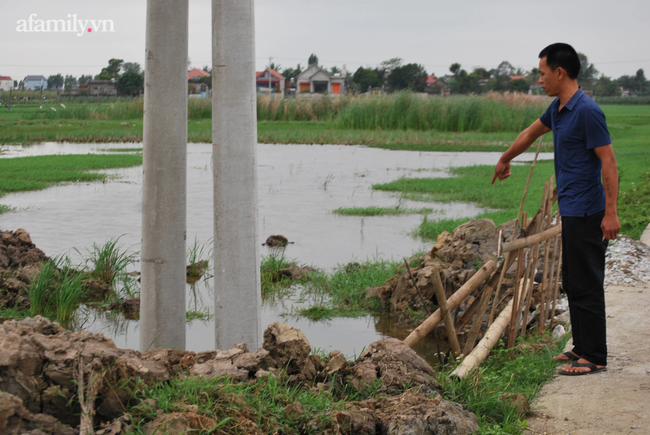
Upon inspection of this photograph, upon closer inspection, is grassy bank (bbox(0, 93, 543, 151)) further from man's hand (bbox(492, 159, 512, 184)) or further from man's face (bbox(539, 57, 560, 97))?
man's face (bbox(539, 57, 560, 97))

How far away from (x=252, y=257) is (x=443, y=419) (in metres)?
1.39

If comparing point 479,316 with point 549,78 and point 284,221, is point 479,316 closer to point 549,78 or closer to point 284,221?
point 549,78

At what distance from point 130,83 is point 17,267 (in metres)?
60.0

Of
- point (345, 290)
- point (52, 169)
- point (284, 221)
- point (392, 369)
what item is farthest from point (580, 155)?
point (52, 169)

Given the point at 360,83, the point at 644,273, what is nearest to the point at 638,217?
the point at 644,273

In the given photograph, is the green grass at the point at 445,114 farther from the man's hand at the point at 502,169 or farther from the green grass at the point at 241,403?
the green grass at the point at 241,403

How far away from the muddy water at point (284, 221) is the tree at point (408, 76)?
66.5 m

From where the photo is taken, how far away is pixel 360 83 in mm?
87750

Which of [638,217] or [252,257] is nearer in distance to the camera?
[252,257]

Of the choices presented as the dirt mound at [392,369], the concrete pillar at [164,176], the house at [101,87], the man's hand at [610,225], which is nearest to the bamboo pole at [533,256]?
the man's hand at [610,225]

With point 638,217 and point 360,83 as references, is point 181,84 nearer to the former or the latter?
point 638,217

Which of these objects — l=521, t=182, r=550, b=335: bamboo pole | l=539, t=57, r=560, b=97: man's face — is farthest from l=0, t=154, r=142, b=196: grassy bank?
l=539, t=57, r=560, b=97: man's face

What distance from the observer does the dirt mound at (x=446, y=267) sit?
18.8 feet

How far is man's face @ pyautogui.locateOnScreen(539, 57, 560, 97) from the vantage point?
382 cm
